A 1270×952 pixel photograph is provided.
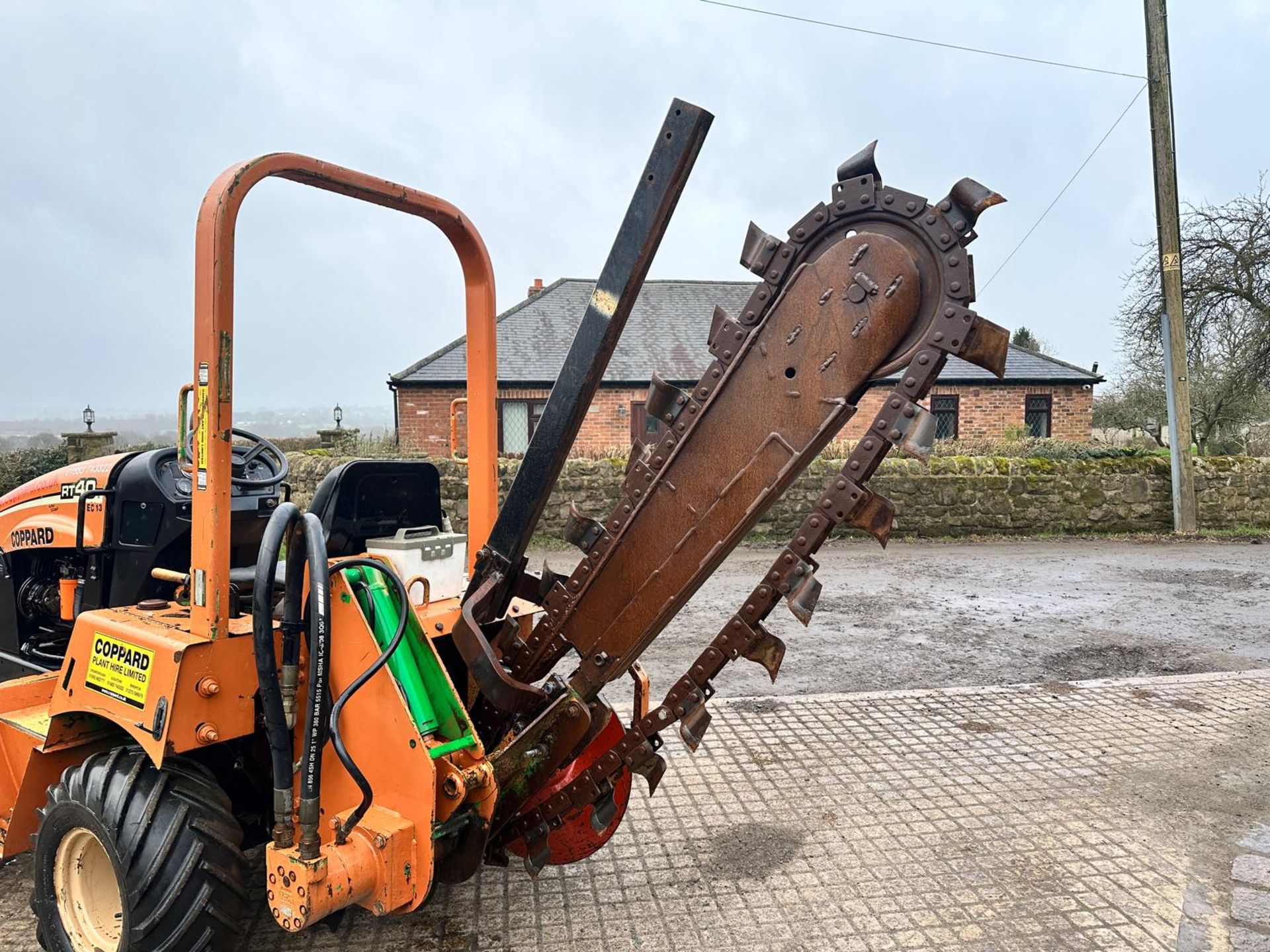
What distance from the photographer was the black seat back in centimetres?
334

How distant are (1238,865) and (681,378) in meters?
17.3

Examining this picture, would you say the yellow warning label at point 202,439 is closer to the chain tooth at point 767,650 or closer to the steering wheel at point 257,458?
the steering wheel at point 257,458

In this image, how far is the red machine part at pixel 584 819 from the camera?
3205 mm

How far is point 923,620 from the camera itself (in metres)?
8.70

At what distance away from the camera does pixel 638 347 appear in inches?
848

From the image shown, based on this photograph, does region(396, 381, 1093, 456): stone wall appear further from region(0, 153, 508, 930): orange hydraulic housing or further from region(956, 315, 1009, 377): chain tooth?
region(956, 315, 1009, 377): chain tooth

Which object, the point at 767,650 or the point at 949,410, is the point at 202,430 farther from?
the point at 949,410

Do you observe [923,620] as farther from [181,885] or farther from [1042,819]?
[181,885]

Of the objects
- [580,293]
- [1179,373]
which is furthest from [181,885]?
[580,293]

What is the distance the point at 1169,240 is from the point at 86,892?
1539 centimetres

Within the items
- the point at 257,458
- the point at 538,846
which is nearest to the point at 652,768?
the point at 538,846

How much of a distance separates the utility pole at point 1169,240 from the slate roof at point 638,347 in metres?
6.07

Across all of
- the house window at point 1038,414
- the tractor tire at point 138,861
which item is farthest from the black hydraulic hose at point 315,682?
the house window at point 1038,414

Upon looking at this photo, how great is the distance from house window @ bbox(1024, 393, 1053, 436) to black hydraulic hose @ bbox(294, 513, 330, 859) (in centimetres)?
2254
